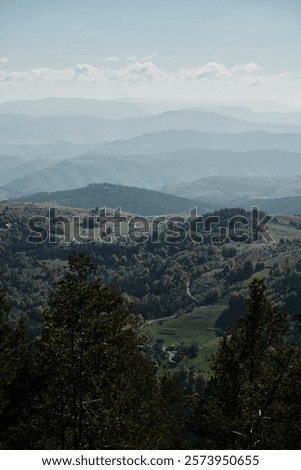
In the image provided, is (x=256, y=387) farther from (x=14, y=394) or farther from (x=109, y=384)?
(x=14, y=394)

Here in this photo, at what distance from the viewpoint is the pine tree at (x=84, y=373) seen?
31500 millimetres

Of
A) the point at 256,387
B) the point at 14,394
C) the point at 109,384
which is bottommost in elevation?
the point at 14,394

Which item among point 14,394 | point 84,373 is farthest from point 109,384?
point 14,394

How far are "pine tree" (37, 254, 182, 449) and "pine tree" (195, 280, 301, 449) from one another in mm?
5248

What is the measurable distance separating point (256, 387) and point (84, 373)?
9.87 meters

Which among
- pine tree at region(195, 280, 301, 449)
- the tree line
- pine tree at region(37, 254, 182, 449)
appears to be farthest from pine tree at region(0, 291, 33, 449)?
pine tree at region(195, 280, 301, 449)

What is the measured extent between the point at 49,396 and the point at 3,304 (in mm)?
11912

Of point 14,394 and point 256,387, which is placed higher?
point 256,387

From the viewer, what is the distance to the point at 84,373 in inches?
1284

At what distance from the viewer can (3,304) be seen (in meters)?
43.8

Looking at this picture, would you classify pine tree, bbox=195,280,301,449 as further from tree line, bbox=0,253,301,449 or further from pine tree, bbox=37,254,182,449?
pine tree, bbox=37,254,182,449
